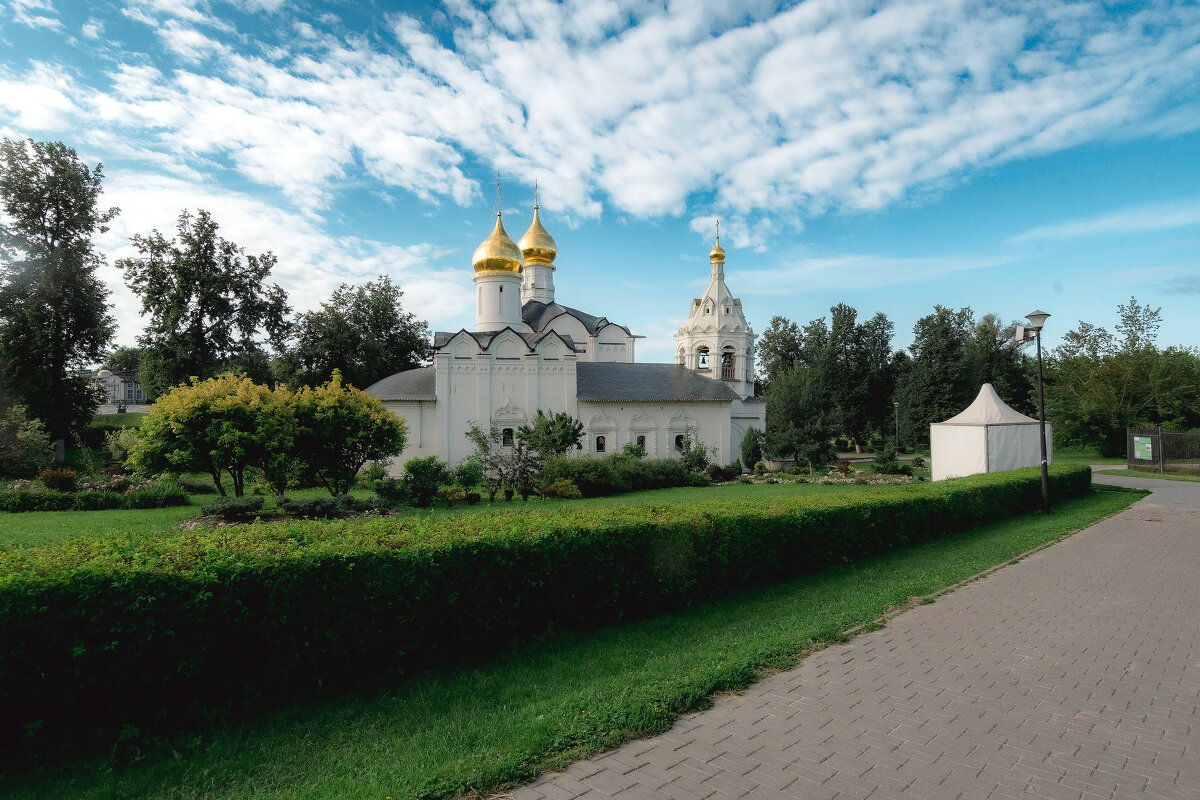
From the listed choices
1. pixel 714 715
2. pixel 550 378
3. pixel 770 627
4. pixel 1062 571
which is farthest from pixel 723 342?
pixel 714 715

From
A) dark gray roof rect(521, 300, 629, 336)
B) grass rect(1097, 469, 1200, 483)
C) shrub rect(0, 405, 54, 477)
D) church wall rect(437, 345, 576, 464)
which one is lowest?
grass rect(1097, 469, 1200, 483)

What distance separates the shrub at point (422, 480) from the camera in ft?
55.8

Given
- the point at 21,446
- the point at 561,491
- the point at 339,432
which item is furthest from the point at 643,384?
the point at 21,446

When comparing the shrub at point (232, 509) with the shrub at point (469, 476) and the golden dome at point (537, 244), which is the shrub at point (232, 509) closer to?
the shrub at point (469, 476)

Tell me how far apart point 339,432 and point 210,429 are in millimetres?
2784

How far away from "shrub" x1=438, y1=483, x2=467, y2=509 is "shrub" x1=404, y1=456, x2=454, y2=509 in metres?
0.21

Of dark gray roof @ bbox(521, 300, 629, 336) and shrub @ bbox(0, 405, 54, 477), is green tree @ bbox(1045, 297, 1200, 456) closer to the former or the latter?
dark gray roof @ bbox(521, 300, 629, 336)

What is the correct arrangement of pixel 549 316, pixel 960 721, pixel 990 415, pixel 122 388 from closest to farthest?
pixel 960 721, pixel 990 415, pixel 549 316, pixel 122 388

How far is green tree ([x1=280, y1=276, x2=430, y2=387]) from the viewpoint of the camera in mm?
34550

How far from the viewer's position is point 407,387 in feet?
89.0

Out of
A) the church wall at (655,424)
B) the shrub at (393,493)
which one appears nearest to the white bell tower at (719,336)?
the church wall at (655,424)

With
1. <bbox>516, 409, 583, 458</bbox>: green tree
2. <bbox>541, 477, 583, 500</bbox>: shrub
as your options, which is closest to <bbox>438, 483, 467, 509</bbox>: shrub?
<bbox>541, 477, 583, 500</bbox>: shrub

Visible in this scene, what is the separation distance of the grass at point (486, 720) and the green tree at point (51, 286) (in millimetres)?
28446

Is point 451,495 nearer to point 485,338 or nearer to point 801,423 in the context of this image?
point 485,338
